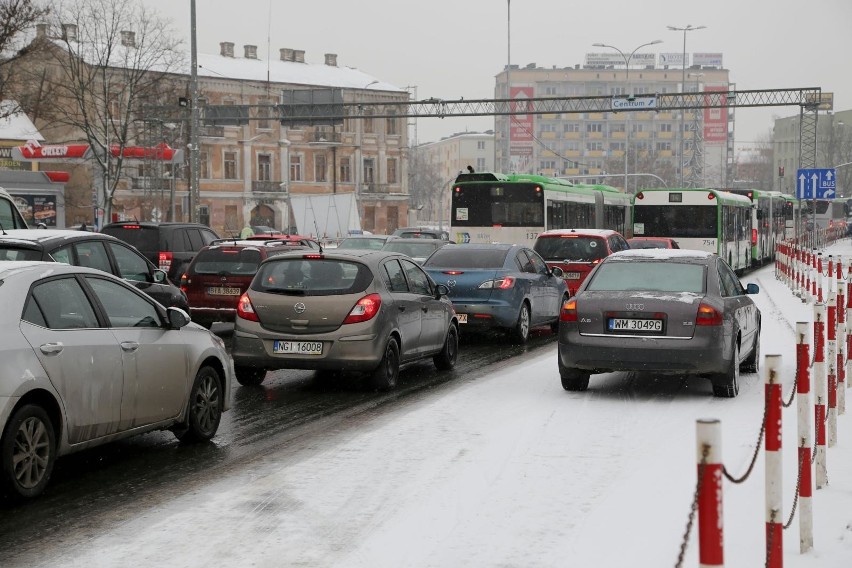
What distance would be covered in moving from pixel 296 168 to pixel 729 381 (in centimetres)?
8448

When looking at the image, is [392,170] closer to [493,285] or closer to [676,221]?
[676,221]

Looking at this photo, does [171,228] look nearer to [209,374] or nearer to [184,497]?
[209,374]

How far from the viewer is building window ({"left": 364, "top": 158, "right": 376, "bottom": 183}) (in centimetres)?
9769

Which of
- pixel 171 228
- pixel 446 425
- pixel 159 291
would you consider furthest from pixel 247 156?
pixel 446 425

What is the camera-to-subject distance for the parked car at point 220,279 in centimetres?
1872

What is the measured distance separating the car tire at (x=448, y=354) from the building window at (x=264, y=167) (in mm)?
78809

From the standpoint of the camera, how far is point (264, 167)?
9269 centimetres

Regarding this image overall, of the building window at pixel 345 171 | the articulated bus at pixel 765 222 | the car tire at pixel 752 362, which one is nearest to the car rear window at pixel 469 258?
the car tire at pixel 752 362

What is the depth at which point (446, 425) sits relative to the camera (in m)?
10.3

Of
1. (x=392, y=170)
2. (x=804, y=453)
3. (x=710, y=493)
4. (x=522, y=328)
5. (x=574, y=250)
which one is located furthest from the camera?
(x=392, y=170)

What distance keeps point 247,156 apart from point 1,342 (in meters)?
85.3

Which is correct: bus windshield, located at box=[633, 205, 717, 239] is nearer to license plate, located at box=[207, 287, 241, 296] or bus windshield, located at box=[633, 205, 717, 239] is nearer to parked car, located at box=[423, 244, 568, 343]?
parked car, located at box=[423, 244, 568, 343]

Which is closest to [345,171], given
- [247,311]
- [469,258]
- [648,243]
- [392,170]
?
[392,170]

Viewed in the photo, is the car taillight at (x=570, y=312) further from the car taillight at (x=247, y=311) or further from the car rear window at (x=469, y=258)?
the car rear window at (x=469, y=258)
